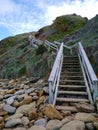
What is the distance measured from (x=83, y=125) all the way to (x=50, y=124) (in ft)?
2.68

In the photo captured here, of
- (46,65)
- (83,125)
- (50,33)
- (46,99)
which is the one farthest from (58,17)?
(83,125)

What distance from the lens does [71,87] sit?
813cm

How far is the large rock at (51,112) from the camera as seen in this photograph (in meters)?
6.03

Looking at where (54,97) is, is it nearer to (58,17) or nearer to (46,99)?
(46,99)

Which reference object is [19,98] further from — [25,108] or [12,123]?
[12,123]

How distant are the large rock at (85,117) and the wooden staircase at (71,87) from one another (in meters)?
0.50

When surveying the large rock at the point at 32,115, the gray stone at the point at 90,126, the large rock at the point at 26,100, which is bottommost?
the gray stone at the point at 90,126

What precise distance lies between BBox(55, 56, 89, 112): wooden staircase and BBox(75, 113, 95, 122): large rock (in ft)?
1.63

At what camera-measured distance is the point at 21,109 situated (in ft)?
23.2

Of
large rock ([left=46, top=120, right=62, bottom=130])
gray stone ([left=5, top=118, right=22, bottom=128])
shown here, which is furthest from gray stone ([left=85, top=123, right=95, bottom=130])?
gray stone ([left=5, top=118, right=22, bottom=128])

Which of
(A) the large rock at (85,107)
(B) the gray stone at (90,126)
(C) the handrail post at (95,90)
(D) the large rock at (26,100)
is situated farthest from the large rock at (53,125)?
(D) the large rock at (26,100)

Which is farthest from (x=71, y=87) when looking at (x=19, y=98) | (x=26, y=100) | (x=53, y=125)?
(x=53, y=125)

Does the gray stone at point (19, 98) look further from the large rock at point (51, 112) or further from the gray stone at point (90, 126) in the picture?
the gray stone at point (90, 126)

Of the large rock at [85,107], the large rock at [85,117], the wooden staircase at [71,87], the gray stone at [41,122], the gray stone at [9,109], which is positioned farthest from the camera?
the gray stone at [9,109]
